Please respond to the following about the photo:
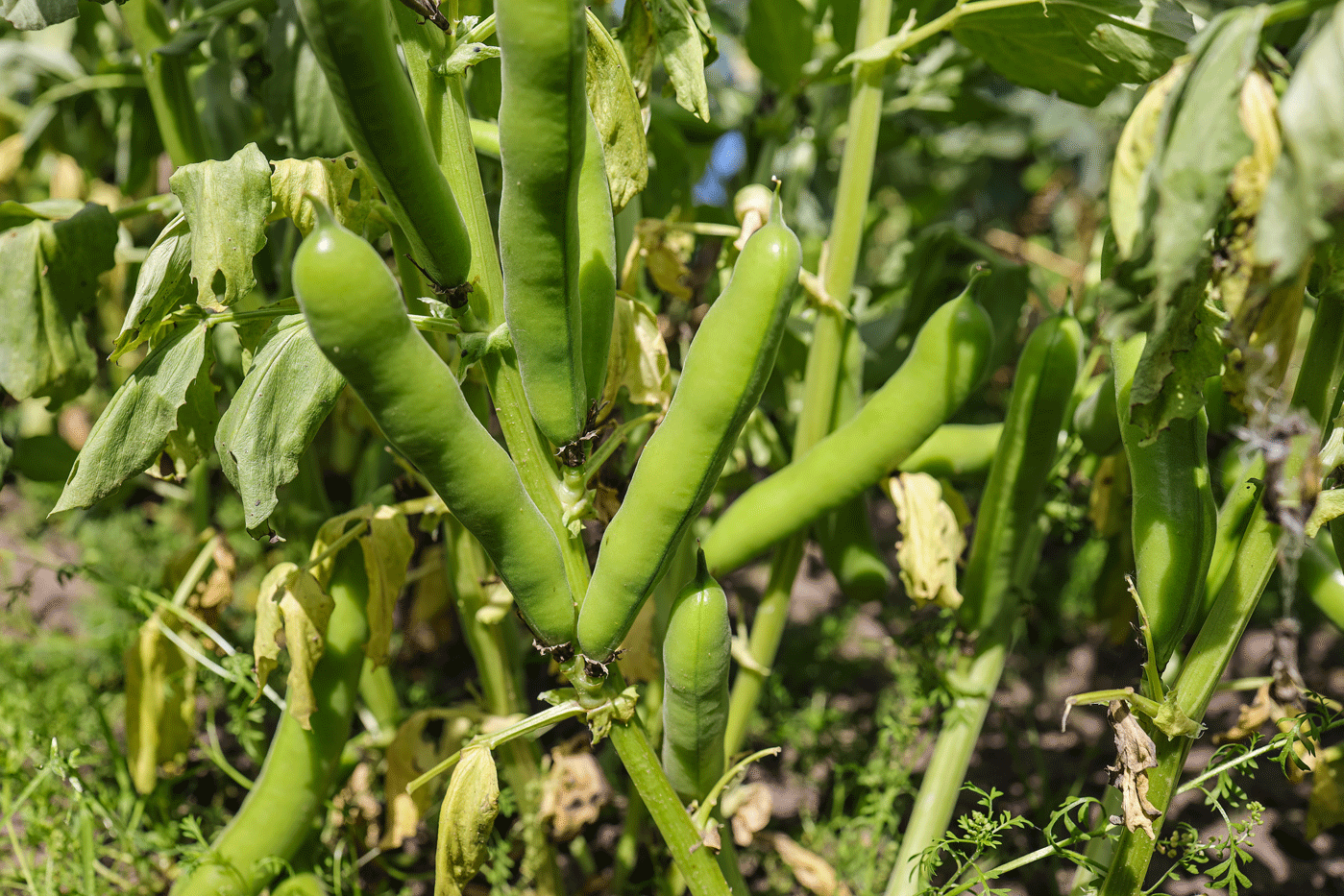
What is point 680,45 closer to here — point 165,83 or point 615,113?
point 615,113

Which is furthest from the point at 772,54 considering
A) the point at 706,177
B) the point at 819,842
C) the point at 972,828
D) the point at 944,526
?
the point at 819,842

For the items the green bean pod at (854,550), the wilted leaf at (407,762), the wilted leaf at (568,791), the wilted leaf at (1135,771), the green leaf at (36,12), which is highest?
the green leaf at (36,12)

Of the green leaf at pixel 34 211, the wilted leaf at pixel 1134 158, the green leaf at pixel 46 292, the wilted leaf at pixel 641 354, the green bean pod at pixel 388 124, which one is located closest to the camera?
the green bean pod at pixel 388 124

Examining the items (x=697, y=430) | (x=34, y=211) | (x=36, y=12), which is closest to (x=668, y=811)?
(x=697, y=430)

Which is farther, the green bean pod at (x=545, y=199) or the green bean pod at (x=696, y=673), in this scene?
the green bean pod at (x=696, y=673)

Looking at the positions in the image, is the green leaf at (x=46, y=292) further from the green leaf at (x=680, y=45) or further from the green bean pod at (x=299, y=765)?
the green leaf at (x=680, y=45)

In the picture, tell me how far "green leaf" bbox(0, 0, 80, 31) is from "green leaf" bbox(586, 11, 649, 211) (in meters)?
0.71

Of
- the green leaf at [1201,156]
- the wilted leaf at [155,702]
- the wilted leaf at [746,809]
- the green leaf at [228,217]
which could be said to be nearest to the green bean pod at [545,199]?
the green leaf at [228,217]

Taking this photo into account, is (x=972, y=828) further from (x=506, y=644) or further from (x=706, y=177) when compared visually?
(x=706, y=177)

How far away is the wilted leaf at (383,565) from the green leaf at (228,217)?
41 cm

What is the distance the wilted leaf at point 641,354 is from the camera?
1.34m

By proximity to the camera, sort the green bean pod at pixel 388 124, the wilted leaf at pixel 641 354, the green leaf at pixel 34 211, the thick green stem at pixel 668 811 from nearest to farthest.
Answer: the green bean pod at pixel 388 124 < the thick green stem at pixel 668 811 < the wilted leaf at pixel 641 354 < the green leaf at pixel 34 211

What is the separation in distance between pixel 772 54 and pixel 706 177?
521 mm

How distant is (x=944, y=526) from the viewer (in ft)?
5.10
